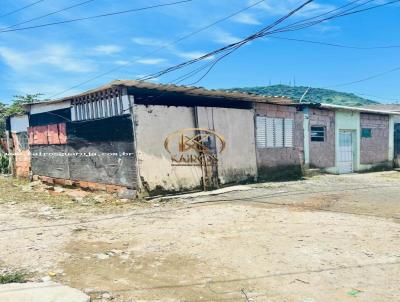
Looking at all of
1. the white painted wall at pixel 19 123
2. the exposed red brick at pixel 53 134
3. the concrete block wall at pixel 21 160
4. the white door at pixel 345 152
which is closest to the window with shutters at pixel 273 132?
the white door at pixel 345 152

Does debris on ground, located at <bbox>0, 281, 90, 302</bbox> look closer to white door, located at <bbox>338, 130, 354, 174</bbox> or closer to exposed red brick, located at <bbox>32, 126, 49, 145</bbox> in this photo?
exposed red brick, located at <bbox>32, 126, 49, 145</bbox>

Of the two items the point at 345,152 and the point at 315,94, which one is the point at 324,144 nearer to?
the point at 345,152

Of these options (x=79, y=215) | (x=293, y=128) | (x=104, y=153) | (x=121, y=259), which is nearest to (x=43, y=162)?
(x=104, y=153)

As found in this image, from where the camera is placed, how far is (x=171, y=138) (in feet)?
34.9

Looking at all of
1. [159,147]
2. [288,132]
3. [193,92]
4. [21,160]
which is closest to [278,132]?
[288,132]

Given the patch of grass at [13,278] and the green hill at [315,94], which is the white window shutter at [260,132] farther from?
the green hill at [315,94]

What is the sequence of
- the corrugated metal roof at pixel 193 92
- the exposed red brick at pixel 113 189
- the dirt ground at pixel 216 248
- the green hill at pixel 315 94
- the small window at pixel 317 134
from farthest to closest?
the green hill at pixel 315 94 → the small window at pixel 317 134 → the exposed red brick at pixel 113 189 → the corrugated metal roof at pixel 193 92 → the dirt ground at pixel 216 248

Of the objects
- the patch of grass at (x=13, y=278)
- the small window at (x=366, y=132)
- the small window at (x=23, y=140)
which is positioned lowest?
the patch of grass at (x=13, y=278)

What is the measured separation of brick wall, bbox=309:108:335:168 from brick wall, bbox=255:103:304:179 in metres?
0.81

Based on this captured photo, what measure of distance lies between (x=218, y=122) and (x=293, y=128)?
164 inches

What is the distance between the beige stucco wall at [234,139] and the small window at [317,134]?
382 centimetres

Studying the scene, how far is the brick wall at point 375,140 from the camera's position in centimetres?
1783

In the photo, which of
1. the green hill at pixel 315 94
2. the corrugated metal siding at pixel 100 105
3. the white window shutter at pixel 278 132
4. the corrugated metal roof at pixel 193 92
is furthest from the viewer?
the green hill at pixel 315 94

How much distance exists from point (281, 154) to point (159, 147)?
5.64 meters
